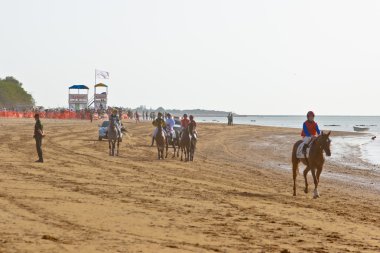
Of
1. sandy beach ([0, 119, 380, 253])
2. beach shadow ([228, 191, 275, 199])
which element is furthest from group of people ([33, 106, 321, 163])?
beach shadow ([228, 191, 275, 199])

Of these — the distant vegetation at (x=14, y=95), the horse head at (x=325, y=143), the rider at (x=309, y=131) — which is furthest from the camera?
the distant vegetation at (x=14, y=95)

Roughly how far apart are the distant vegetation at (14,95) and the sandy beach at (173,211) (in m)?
139

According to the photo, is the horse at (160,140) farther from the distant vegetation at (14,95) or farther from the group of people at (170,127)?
the distant vegetation at (14,95)

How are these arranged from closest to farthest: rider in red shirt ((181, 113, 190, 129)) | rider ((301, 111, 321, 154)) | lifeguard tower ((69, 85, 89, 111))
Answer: rider ((301, 111, 321, 154)), rider in red shirt ((181, 113, 190, 129)), lifeguard tower ((69, 85, 89, 111))

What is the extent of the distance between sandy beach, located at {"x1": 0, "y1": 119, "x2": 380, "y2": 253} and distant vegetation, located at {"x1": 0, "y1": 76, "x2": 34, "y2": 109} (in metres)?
139

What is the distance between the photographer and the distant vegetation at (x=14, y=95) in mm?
162750

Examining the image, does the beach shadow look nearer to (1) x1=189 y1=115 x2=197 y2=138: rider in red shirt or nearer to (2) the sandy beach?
(2) the sandy beach

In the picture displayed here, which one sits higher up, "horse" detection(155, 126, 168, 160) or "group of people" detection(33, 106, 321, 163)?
"group of people" detection(33, 106, 321, 163)

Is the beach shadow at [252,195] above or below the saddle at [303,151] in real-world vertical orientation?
below

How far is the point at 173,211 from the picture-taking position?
13.4m

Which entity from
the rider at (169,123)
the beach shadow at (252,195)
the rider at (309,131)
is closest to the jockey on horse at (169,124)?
the rider at (169,123)

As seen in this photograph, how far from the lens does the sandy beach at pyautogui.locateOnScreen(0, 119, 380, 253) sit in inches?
397

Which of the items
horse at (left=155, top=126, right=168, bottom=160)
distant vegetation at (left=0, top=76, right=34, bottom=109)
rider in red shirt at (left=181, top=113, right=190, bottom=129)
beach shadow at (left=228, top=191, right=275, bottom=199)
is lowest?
beach shadow at (left=228, top=191, right=275, bottom=199)

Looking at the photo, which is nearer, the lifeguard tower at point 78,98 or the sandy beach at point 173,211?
the sandy beach at point 173,211
